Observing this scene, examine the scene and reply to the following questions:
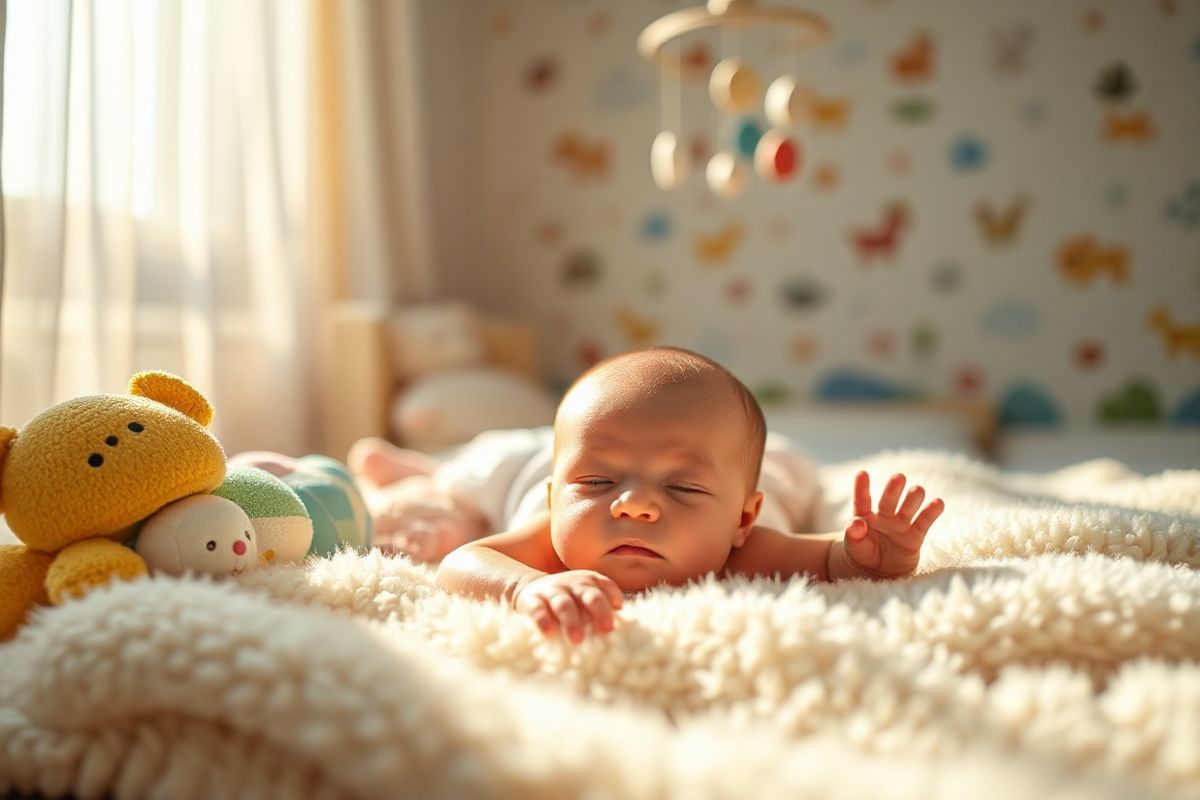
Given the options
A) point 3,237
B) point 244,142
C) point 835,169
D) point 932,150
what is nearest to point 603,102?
point 835,169

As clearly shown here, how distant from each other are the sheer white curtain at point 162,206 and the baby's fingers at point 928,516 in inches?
56.4

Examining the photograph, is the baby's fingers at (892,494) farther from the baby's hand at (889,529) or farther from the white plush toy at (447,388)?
the white plush toy at (447,388)

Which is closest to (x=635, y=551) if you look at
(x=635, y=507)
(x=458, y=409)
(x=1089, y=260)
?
(x=635, y=507)

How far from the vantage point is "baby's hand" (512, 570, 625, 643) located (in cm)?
72

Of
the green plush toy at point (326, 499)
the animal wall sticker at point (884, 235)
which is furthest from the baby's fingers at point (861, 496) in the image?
the animal wall sticker at point (884, 235)

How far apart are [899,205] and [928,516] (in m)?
2.60

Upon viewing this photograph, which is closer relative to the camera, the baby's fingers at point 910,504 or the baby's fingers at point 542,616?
the baby's fingers at point 542,616

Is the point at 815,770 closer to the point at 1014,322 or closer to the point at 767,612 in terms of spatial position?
the point at 767,612

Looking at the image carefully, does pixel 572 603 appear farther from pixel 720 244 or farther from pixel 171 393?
pixel 720 244

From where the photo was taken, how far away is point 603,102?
357 centimetres

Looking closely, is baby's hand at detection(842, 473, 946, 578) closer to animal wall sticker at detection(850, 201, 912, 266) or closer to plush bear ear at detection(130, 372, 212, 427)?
plush bear ear at detection(130, 372, 212, 427)

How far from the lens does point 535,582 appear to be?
0.80m

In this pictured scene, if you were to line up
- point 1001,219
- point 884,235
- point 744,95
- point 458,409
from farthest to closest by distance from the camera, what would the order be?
point 884,235 → point 1001,219 → point 458,409 → point 744,95

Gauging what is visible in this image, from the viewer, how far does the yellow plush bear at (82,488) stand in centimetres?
79
